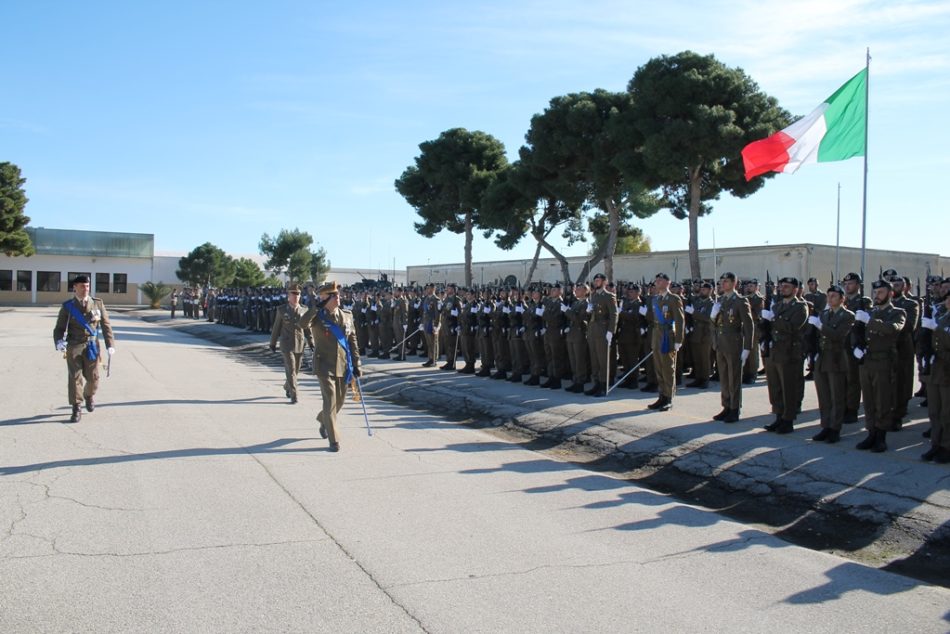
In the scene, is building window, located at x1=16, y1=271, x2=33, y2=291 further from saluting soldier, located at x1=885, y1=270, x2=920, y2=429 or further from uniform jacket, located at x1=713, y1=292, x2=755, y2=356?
saluting soldier, located at x1=885, y1=270, x2=920, y2=429

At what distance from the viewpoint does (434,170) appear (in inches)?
1661

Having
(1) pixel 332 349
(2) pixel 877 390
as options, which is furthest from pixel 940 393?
(1) pixel 332 349

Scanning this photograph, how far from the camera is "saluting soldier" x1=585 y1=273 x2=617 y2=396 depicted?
42.8ft

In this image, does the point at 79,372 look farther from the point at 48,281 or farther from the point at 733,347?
the point at 48,281

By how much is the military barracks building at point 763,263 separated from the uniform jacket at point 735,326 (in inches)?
609

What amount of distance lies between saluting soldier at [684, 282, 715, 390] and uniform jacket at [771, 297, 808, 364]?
12.5 feet

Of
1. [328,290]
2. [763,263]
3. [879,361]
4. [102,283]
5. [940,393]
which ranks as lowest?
[940,393]

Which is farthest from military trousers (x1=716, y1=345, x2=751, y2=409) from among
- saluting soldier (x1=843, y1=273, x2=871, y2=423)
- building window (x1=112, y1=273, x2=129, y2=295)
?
building window (x1=112, y1=273, x2=129, y2=295)

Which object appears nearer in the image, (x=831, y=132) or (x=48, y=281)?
(x=831, y=132)

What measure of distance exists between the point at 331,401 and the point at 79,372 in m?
→ 4.07

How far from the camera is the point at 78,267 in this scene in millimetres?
70000

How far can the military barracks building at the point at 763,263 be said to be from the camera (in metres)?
31.0

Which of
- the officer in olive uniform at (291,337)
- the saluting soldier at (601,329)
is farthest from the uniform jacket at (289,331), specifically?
the saluting soldier at (601,329)

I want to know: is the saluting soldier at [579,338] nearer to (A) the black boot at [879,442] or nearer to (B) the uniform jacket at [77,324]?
(A) the black boot at [879,442]
